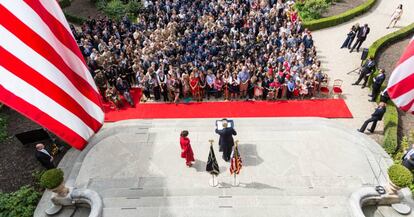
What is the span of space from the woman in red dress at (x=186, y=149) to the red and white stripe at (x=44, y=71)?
4.83m

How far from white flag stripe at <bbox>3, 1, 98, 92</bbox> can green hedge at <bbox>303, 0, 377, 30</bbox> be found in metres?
19.6

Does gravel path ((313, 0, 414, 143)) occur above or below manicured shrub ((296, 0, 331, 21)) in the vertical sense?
below

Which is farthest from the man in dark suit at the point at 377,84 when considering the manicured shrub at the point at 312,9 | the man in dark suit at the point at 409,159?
the manicured shrub at the point at 312,9

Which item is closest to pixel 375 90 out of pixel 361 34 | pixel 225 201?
pixel 361 34

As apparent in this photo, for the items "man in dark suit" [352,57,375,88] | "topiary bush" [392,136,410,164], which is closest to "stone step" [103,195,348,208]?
"topiary bush" [392,136,410,164]

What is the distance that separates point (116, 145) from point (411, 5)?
26148 millimetres

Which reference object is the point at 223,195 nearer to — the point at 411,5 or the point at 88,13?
the point at 88,13

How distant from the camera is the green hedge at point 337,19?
76.5 ft

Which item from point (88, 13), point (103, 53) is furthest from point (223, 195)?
point (88, 13)

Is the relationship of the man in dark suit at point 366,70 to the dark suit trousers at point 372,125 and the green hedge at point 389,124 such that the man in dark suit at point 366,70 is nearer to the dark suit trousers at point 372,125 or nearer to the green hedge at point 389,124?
the green hedge at point 389,124

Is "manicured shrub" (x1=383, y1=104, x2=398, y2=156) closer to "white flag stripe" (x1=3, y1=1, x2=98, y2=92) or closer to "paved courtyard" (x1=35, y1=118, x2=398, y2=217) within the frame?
"paved courtyard" (x1=35, y1=118, x2=398, y2=217)

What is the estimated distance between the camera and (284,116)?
15.6m

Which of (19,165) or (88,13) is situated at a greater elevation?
(88,13)

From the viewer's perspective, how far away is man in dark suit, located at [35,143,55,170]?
11.9m
